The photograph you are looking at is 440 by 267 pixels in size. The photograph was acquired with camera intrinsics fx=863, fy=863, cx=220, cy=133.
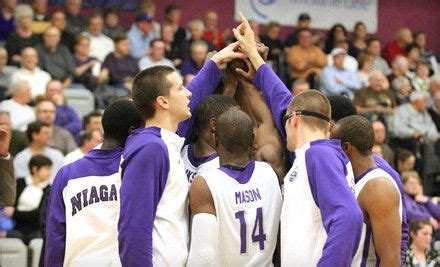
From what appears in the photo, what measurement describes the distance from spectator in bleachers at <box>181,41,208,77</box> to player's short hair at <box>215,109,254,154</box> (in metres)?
8.37

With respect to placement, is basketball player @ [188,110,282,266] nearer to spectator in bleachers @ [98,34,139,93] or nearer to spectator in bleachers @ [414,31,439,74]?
spectator in bleachers @ [98,34,139,93]

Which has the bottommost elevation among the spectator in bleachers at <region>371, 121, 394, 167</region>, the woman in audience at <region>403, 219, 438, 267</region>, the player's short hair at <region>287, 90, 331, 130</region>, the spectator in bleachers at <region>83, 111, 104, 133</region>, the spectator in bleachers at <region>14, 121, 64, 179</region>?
the woman in audience at <region>403, 219, 438, 267</region>

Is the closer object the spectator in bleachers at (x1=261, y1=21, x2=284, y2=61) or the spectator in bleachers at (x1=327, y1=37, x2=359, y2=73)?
the spectator in bleachers at (x1=261, y1=21, x2=284, y2=61)

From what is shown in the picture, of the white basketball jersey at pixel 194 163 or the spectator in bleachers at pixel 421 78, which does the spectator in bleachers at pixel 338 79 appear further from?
the white basketball jersey at pixel 194 163

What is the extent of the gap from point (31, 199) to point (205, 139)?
4.14 metres

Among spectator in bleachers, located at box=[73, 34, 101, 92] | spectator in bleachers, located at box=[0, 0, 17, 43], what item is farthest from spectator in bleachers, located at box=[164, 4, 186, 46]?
spectator in bleachers, located at box=[0, 0, 17, 43]

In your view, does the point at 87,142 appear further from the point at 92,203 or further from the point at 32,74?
the point at 92,203

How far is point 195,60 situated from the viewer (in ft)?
41.5

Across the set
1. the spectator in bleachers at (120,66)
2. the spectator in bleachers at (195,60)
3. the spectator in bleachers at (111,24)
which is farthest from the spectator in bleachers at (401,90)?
the spectator in bleachers at (111,24)

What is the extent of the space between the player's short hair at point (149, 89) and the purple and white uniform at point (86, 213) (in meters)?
0.41

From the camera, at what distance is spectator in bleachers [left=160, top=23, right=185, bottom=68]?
13.3 meters

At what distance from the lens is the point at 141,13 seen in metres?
13.7

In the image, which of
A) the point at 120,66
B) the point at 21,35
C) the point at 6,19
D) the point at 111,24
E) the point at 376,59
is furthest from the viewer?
the point at 376,59

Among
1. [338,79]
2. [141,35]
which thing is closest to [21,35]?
[141,35]
